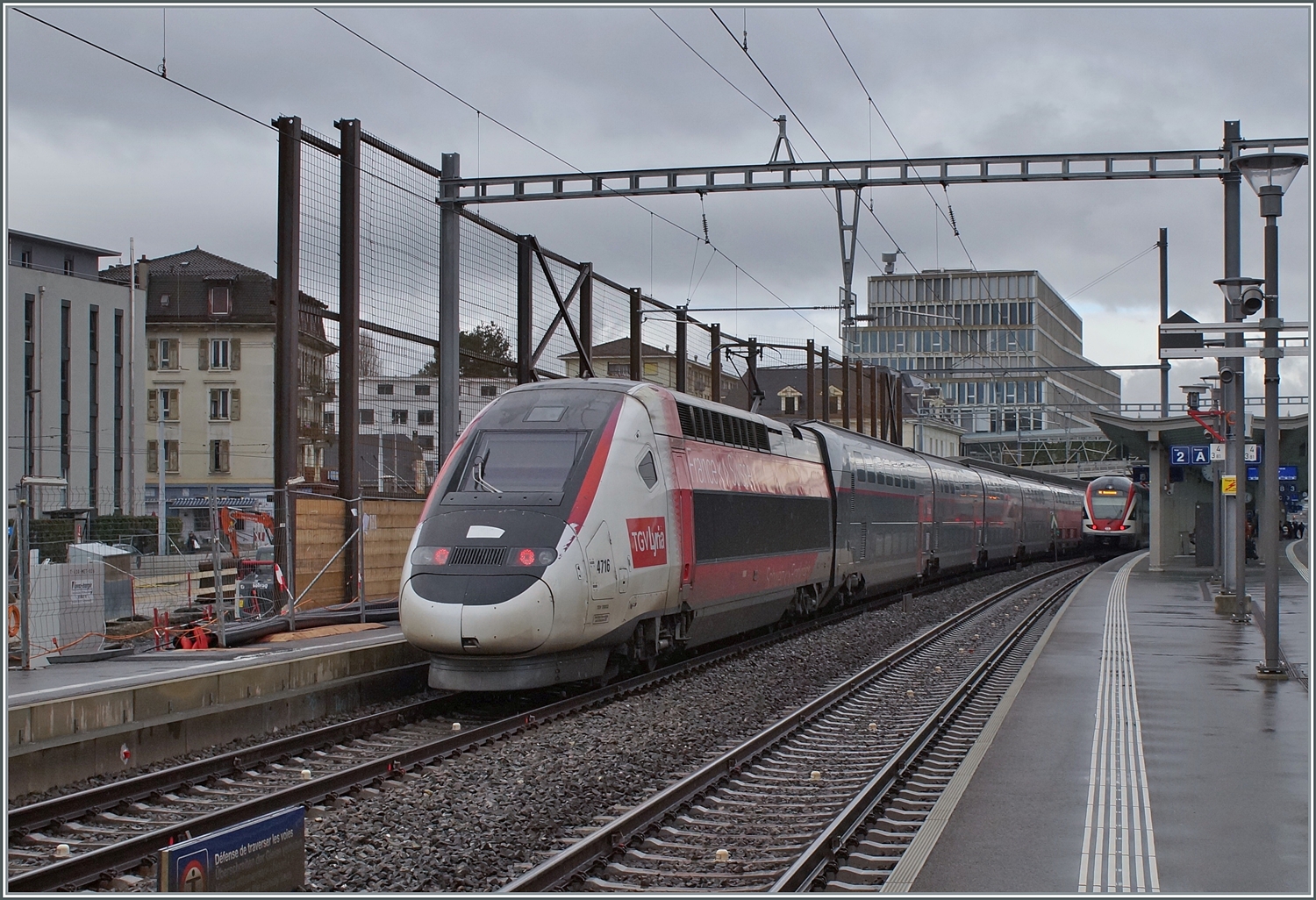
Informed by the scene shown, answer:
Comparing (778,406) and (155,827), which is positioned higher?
(778,406)

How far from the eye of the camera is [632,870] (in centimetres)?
769

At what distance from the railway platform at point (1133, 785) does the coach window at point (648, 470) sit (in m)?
4.40

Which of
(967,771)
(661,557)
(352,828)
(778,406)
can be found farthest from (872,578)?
(778,406)

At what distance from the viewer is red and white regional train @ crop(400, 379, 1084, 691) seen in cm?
1247

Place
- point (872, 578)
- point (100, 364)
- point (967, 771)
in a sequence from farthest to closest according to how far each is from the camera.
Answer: point (100, 364), point (872, 578), point (967, 771)

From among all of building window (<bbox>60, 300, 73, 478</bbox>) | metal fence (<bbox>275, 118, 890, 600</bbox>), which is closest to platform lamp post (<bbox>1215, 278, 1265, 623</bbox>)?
metal fence (<bbox>275, 118, 890, 600</bbox>)

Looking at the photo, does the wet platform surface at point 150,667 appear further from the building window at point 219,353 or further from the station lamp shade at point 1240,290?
the building window at point 219,353

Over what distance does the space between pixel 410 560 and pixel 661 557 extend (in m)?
2.96

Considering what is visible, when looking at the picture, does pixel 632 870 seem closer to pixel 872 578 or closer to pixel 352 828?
pixel 352 828

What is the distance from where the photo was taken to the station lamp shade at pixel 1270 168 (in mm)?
13091

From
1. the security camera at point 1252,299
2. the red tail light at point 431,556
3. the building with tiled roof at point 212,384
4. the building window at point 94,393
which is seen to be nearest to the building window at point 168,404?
the building with tiled roof at point 212,384

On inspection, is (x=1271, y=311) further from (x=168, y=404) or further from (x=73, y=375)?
(x=168, y=404)

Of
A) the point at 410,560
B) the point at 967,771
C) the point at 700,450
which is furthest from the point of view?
the point at 700,450

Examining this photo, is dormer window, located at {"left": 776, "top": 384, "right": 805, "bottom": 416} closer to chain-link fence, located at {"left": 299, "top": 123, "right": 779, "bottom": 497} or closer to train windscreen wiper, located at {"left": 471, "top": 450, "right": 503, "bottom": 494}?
chain-link fence, located at {"left": 299, "top": 123, "right": 779, "bottom": 497}
